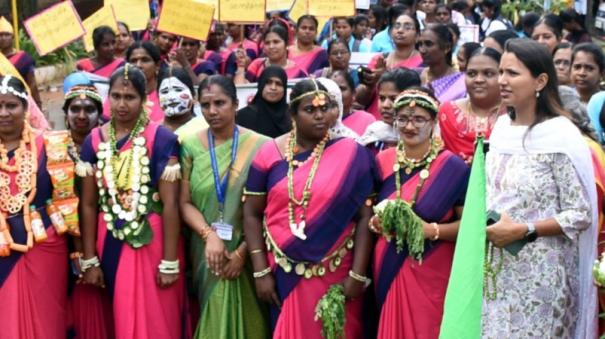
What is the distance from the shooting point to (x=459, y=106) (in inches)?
220

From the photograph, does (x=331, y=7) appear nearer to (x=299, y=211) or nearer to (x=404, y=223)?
(x=299, y=211)

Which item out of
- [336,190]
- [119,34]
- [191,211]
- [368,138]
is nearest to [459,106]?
[368,138]

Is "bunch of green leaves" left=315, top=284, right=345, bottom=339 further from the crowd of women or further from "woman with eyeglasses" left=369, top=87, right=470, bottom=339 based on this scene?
"woman with eyeglasses" left=369, top=87, right=470, bottom=339

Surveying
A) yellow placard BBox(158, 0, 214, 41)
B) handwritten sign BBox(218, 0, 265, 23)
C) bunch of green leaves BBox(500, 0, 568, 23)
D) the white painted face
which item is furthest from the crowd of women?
bunch of green leaves BBox(500, 0, 568, 23)

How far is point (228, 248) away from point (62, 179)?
3.13 ft

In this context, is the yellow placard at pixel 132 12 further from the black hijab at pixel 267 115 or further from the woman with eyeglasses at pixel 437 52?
the woman with eyeglasses at pixel 437 52

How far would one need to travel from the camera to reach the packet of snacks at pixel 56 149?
17.4 ft

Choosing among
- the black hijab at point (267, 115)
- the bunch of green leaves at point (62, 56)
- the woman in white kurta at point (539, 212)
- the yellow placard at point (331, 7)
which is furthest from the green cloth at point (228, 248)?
the bunch of green leaves at point (62, 56)

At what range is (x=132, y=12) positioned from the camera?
33.9 feet

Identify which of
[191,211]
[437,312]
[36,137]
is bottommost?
[437,312]

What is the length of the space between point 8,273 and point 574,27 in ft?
23.0

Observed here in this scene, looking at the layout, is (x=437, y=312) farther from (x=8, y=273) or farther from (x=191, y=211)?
(x=8, y=273)

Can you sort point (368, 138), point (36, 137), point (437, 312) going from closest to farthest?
1. point (437, 312)
2. point (36, 137)
3. point (368, 138)

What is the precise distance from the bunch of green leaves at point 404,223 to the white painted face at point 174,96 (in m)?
1.83
